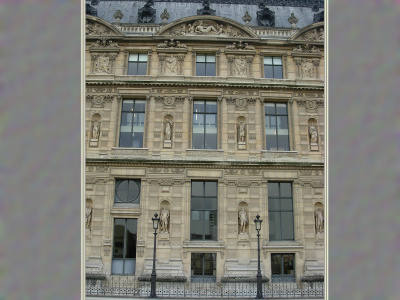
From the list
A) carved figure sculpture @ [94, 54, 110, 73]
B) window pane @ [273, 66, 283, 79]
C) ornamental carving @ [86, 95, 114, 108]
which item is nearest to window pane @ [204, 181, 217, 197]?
ornamental carving @ [86, 95, 114, 108]

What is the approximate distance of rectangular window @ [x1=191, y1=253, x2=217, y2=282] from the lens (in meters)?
18.3

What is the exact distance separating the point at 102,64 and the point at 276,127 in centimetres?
1243

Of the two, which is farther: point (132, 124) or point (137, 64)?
point (137, 64)

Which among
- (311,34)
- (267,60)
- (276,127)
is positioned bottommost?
(276,127)

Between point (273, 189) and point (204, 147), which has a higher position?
point (204, 147)

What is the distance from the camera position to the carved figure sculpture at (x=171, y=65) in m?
21.4

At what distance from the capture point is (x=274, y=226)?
19.3 metres

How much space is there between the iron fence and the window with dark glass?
4.37m

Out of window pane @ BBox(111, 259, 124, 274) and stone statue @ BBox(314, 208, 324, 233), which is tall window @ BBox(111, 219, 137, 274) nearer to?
window pane @ BBox(111, 259, 124, 274)

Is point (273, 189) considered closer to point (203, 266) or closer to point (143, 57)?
point (203, 266)

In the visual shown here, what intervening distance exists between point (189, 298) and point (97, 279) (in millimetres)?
5394

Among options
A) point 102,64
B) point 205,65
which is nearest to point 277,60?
point 205,65

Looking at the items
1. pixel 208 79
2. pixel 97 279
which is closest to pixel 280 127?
pixel 208 79

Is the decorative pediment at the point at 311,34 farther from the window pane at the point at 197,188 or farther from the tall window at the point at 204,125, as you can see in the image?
the window pane at the point at 197,188
